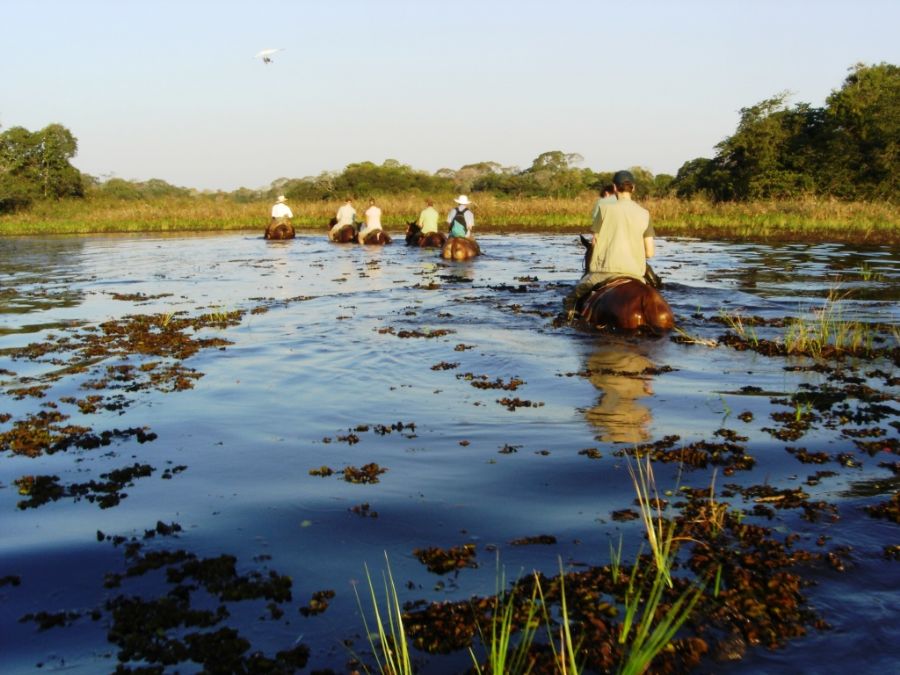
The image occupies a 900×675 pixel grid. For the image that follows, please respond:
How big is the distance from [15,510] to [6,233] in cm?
4021

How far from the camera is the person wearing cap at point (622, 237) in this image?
10.6m

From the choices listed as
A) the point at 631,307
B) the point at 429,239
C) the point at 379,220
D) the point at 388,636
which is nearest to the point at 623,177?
the point at 631,307

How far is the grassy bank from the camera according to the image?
3116 centimetres

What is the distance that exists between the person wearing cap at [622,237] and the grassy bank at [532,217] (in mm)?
19613

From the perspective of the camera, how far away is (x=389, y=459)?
5.99 meters

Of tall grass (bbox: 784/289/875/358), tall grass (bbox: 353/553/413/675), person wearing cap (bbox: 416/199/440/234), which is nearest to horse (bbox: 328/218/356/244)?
person wearing cap (bbox: 416/199/440/234)

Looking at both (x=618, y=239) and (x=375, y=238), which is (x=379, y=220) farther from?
(x=618, y=239)

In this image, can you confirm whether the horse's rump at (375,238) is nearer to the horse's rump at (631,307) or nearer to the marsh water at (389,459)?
the marsh water at (389,459)

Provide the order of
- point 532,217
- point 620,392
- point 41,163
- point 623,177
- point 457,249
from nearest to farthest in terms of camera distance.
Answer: point 620,392
point 623,177
point 457,249
point 532,217
point 41,163

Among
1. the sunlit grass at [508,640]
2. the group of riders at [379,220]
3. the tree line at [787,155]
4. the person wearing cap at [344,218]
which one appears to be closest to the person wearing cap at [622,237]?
the sunlit grass at [508,640]

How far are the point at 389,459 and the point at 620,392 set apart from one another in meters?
2.69

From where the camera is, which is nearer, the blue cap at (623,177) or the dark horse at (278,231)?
the blue cap at (623,177)

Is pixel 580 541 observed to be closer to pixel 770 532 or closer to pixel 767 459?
pixel 770 532

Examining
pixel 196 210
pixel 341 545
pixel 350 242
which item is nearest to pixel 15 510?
pixel 341 545
